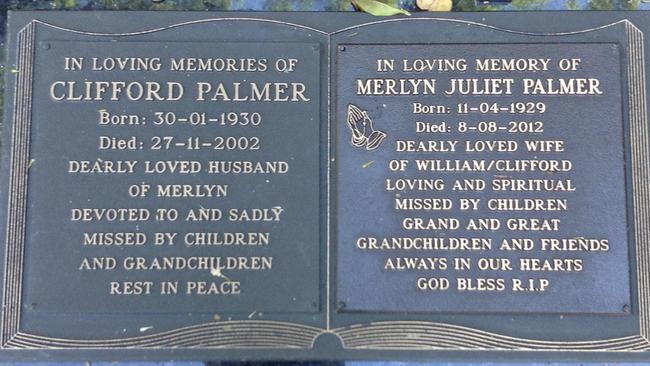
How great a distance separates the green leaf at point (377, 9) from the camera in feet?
10.4

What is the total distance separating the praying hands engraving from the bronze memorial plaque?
0.01 metres

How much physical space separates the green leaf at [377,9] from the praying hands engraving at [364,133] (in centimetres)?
61

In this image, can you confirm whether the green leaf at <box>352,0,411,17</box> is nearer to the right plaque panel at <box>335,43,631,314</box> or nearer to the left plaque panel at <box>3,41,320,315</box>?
the right plaque panel at <box>335,43,631,314</box>

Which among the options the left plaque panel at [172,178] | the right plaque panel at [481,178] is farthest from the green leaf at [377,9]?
→ the left plaque panel at [172,178]

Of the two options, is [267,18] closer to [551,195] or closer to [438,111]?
[438,111]

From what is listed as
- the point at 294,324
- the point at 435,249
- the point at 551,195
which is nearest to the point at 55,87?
the point at 294,324

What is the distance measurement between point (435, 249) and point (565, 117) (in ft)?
3.34

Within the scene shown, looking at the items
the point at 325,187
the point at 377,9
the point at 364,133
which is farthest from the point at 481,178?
the point at 377,9

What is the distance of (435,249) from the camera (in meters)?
2.95

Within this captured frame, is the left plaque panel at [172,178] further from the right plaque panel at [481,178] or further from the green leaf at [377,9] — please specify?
the green leaf at [377,9]

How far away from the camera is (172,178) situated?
3.01 m

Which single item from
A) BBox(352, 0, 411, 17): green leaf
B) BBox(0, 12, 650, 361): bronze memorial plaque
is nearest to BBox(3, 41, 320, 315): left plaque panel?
BBox(0, 12, 650, 361): bronze memorial plaque

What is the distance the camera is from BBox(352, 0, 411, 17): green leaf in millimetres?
3164

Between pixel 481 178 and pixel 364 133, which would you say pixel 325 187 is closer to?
pixel 364 133
